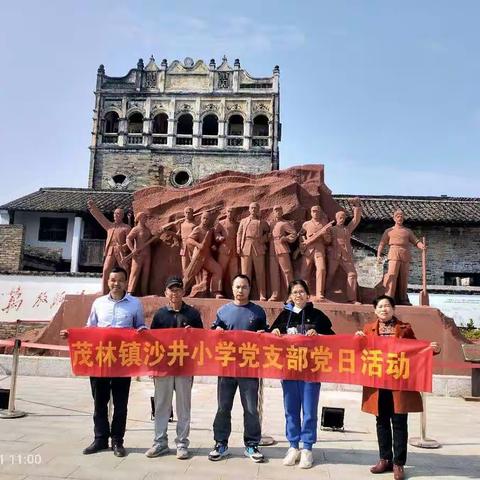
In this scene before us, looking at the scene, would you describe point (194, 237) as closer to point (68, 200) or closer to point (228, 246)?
point (228, 246)

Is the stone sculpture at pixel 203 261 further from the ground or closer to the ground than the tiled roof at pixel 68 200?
closer to the ground

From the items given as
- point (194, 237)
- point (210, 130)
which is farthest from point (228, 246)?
point (210, 130)

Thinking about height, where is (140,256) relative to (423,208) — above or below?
below

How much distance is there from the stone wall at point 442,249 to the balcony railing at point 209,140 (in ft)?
61.3

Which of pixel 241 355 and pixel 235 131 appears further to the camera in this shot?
pixel 235 131

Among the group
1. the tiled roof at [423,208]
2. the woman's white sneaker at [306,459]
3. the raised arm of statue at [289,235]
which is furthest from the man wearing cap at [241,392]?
the tiled roof at [423,208]

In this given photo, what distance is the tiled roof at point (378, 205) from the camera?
78.4 feet

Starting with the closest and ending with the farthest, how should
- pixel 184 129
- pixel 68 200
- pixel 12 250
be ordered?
pixel 12 250 < pixel 68 200 < pixel 184 129

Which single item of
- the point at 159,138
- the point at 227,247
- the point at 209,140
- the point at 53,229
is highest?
the point at 159,138

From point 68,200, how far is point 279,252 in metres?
19.5

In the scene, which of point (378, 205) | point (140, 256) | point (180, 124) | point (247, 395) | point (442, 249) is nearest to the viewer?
point (247, 395)

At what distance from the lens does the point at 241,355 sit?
5008 mm

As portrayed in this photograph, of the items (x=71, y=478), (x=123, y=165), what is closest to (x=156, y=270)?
(x=71, y=478)

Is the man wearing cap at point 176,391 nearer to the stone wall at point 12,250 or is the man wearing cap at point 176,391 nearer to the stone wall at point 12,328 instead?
the stone wall at point 12,328
